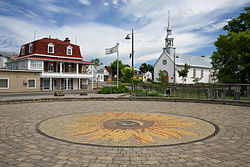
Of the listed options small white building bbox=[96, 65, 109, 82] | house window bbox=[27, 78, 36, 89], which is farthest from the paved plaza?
small white building bbox=[96, 65, 109, 82]

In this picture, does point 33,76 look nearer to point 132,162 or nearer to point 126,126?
point 126,126

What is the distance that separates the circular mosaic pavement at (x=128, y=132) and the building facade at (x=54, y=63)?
2816 cm

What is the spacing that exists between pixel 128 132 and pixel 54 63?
111ft

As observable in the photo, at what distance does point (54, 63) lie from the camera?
37.3 metres

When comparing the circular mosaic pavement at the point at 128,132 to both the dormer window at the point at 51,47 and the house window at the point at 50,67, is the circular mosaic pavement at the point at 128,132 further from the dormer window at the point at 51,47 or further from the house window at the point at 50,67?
the dormer window at the point at 51,47

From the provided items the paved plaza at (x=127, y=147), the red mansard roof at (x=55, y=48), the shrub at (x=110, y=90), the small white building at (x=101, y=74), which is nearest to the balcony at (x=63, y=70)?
the red mansard roof at (x=55, y=48)

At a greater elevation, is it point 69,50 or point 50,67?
point 69,50

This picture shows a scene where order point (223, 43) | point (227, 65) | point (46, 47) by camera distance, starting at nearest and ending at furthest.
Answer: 1. point (223, 43)
2. point (227, 65)
3. point (46, 47)

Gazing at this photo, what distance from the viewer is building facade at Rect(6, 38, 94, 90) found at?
34.4 meters

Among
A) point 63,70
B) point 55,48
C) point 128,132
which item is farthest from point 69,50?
point 128,132

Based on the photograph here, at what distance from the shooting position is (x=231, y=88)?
15328 mm

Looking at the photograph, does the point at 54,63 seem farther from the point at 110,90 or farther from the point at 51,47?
the point at 110,90

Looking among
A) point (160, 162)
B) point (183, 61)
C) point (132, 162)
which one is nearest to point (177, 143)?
point (160, 162)

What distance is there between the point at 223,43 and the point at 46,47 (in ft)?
97.0
